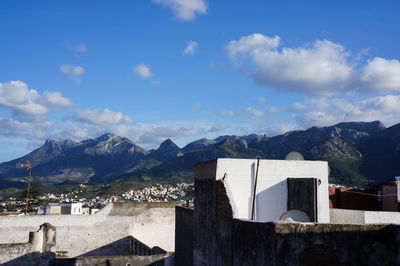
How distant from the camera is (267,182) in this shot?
40.0 ft

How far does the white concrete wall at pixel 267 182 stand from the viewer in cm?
1160

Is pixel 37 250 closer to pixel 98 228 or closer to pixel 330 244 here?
pixel 98 228

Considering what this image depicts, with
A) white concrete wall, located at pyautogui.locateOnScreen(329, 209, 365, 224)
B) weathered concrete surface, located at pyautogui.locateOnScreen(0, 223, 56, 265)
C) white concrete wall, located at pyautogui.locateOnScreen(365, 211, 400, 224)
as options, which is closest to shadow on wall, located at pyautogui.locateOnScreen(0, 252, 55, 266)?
weathered concrete surface, located at pyautogui.locateOnScreen(0, 223, 56, 265)

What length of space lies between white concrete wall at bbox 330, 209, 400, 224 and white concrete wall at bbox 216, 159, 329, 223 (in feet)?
9.86

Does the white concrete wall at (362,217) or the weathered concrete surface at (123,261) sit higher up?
the white concrete wall at (362,217)

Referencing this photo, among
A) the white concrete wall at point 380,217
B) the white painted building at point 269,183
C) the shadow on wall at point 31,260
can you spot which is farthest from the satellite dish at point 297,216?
the shadow on wall at point 31,260

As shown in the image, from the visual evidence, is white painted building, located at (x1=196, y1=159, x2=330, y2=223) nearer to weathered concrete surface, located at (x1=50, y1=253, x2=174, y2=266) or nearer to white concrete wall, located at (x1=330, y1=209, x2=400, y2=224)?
white concrete wall, located at (x1=330, y1=209, x2=400, y2=224)

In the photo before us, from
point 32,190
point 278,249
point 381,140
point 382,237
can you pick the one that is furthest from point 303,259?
point 381,140

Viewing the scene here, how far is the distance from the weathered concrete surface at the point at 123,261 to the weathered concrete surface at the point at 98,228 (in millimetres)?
5791

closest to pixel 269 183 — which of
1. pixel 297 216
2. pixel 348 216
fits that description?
pixel 297 216

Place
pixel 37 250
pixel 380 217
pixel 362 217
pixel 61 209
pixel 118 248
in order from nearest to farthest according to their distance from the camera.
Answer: pixel 362 217
pixel 380 217
pixel 37 250
pixel 118 248
pixel 61 209

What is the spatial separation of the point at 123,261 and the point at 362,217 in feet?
33.5

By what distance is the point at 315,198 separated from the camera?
1234 centimetres

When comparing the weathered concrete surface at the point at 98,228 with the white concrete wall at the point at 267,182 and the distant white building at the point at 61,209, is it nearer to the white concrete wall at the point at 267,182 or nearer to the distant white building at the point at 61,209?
the distant white building at the point at 61,209
